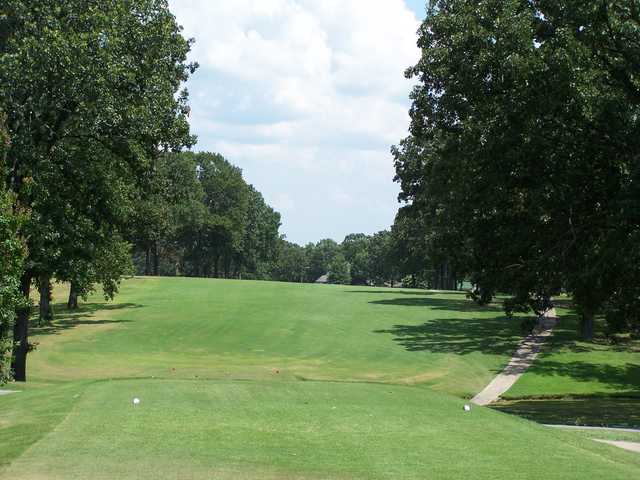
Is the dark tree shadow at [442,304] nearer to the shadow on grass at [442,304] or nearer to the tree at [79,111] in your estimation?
the shadow on grass at [442,304]

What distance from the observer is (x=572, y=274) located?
2416 centimetres

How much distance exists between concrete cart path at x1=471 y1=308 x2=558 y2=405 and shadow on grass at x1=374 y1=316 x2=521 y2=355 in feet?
2.80

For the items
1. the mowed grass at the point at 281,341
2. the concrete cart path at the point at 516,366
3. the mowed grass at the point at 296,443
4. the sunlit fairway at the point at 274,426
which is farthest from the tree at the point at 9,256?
the concrete cart path at the point at 516,366

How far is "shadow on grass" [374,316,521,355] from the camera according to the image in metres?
42.8

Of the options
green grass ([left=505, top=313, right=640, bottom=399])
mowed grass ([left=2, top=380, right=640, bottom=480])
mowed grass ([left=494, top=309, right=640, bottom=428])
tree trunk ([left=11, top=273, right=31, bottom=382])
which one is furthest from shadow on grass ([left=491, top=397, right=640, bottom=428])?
tree trunk ([left=11, top=273, right=31, bottom=382])

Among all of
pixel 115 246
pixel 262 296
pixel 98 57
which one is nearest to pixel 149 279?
pixel 262 296

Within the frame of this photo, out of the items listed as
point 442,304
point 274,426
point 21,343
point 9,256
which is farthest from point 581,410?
point 442,304

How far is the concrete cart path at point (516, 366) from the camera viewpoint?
105 ft

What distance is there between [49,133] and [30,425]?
16.1 m

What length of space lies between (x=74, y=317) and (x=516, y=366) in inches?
1285

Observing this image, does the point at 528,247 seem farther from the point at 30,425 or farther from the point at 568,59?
the point at 30,425

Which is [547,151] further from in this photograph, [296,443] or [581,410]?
[296,443]

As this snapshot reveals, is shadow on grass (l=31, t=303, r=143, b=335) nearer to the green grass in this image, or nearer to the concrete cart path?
the concrete cart path

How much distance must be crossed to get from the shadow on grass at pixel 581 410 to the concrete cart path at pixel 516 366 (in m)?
1.63
